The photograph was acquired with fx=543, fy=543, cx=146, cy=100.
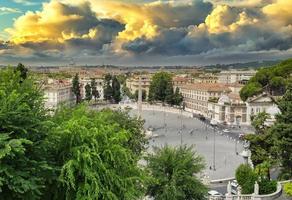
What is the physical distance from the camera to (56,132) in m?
10.1

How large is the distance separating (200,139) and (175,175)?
31.6 meters

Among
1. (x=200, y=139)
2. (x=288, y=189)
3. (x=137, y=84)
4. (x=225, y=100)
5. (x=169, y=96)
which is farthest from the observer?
(x=137, y=84)

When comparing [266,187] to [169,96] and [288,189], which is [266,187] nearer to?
[288,189]

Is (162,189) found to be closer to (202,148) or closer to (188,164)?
(188,164)

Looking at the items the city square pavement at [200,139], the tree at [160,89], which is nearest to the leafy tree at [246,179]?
the city square pavement at [200,139]

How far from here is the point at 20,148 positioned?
8961 millimetres

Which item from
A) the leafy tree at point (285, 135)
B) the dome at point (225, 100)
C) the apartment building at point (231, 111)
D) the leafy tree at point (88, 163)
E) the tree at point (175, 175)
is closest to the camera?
the leafy tree at point (88, 163)

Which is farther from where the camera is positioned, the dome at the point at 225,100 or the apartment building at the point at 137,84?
the apartment building at the point at 137,84

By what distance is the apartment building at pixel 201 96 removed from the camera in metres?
74.7

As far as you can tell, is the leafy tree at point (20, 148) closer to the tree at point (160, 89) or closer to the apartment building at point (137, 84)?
the tree at point (160, 89)

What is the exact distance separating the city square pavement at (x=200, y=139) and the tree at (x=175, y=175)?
12.5 metres

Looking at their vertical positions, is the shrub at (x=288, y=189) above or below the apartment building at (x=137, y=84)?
above

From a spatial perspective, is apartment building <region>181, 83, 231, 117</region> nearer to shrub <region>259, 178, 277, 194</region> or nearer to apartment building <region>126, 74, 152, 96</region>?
apartment building <region>126, 74, 152, 96</region>

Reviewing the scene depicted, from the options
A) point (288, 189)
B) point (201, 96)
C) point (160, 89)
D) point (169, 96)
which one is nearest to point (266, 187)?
point (288, 189)
